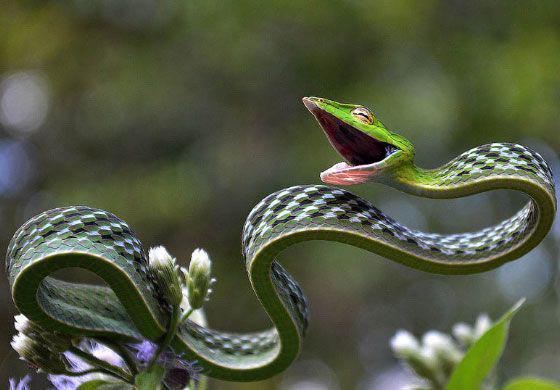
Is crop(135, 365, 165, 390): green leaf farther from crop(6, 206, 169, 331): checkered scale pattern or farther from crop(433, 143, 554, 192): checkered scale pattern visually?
crop(433, 143, 554, 192): checkered scale pattern

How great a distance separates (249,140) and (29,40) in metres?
3.55

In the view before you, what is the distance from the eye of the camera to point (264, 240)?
1720mm

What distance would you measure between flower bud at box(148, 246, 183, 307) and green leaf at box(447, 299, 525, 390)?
663mm

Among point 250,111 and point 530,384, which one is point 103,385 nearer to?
point 530,384

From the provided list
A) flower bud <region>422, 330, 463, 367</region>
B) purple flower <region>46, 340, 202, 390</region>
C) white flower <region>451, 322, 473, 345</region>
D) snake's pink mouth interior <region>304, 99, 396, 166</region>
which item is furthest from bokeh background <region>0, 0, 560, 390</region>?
purple flower <region>46, 340, 202, 390</region>

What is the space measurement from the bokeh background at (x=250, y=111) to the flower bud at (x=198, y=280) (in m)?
7.98

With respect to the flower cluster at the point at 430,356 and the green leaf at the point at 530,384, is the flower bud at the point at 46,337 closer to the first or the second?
the green leaf at the point at 530,384

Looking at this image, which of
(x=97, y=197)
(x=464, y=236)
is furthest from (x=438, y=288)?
(x=464, y=236)

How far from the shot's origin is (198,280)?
1917 mm

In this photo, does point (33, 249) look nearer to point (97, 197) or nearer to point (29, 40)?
point (97, 197)

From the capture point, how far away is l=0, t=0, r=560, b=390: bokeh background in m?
10.6

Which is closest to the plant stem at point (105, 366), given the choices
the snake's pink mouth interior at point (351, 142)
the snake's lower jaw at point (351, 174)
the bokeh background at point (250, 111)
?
the snake's lower jaw at point (351, 174)

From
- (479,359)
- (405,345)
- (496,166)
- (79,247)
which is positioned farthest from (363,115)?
(405,345)

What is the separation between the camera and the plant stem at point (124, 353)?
1745 mm
